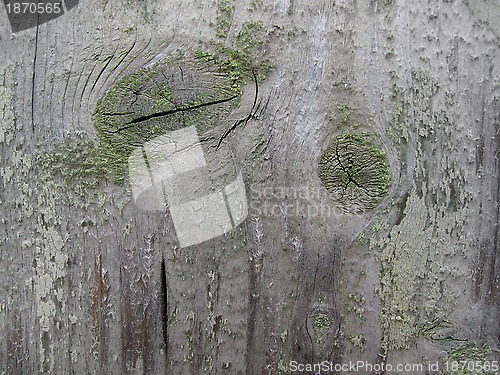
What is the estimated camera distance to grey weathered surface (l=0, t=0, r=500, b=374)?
0.92 metres

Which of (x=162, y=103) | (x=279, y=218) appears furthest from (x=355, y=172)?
(x=162, y=103)

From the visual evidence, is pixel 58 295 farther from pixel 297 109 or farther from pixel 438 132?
pixel 438 132

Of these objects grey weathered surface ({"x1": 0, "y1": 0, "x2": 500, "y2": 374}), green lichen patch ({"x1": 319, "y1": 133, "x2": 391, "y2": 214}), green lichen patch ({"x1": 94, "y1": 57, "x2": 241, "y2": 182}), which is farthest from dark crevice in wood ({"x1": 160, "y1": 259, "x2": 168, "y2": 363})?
green lichen patch ({"x1": 319, "y1": 133, "x2": 391, "y2": 214})

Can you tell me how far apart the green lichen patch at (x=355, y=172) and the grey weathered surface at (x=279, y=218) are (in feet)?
0.06

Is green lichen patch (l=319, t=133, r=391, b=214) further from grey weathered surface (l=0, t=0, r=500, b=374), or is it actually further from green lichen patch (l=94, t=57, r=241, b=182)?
green lichen patch (l=94, t=57, r=241, b=182)

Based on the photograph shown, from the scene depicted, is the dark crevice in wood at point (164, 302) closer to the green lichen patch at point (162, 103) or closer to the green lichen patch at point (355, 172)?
the green lichen patch at point (162, 103)

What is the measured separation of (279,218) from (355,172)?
0.16 meters

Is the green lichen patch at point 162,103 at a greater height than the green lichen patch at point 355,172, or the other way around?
the green lichen patch at point 162,103

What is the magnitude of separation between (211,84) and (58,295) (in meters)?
0.49

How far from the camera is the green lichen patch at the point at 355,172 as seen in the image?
36.7 inches

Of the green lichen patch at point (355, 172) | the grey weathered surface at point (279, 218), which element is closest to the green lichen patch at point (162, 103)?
the grey weathered surface at point (279, 218)

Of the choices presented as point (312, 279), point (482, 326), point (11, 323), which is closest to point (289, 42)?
point (312, 279)

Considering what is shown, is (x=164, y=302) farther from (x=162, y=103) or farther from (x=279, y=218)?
(x=162, y=103)

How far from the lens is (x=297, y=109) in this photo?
0.94 meters
